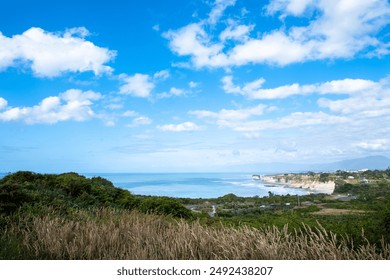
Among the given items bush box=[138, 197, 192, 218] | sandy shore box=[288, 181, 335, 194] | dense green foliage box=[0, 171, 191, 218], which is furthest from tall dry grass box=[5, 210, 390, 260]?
sandy shore box=[288, 181, 335, 194]

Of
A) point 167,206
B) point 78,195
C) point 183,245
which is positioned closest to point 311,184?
A: point 167,206

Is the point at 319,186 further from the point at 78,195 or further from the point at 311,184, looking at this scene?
the point at 78,195

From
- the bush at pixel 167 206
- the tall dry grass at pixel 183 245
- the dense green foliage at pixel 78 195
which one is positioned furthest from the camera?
the bush at pixel 167 206

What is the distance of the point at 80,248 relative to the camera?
5.23 metres

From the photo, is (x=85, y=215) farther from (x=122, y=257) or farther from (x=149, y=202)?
(x=149, y=202)

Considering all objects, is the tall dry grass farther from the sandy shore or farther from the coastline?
the sandy shore

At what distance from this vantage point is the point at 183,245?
4934 mm

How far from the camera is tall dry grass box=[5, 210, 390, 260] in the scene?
428cm

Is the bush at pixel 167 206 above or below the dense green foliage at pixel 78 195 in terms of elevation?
below

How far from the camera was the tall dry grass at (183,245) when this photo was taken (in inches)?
168

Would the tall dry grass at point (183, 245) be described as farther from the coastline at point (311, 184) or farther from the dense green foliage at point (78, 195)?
the coastline at point (311, 184)

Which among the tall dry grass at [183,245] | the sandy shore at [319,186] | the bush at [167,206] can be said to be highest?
the tall dry grass at [183,245]

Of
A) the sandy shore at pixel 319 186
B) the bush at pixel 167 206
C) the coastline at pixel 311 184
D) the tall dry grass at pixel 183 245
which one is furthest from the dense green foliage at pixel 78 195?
the sandy shore at pixel 319 186
